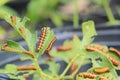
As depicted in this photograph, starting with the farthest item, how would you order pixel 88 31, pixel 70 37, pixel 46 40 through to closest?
1. pixel 70 37
2. pixel 88 31
3. pixel 46 40

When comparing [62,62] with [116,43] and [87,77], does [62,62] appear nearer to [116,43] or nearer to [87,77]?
[116,43]

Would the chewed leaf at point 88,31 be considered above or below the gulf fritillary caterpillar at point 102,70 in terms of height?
above

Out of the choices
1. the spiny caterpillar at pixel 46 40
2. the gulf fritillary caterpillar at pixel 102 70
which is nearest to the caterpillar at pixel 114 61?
the gulf fritillary caterpillar at pixel 102 70

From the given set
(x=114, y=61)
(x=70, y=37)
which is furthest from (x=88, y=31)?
(x=70, y=37)

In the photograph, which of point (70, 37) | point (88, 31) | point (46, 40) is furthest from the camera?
point (70, 37)

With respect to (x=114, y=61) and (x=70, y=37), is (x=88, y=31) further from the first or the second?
(x=70, y=37)

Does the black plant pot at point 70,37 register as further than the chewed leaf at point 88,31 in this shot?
Yes

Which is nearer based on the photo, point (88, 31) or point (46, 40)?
point (46, 40)

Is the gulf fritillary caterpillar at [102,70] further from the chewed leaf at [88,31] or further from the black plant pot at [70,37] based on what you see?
the black plant pot at [70,37]

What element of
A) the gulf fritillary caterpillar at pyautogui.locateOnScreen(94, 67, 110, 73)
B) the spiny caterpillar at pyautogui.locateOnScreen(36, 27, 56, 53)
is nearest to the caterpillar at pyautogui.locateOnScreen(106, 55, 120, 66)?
the gulf fritillary caterpillar at pyautogui.locateOnScreen(94, 67, 110, 73)

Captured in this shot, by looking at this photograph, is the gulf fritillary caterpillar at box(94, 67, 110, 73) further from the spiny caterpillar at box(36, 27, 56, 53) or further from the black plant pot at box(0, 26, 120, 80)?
the black plant pot at box(0, 26, 120, 80)

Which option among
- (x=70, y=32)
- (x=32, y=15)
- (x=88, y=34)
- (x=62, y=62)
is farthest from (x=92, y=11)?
(x=88, y=34)
